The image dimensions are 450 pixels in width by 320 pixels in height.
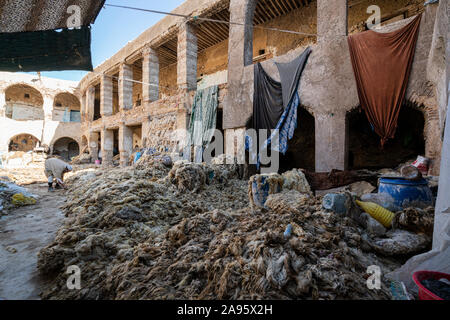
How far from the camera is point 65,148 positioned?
2330cm

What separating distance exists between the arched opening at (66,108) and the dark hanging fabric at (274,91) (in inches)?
993

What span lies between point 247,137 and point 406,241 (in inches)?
190

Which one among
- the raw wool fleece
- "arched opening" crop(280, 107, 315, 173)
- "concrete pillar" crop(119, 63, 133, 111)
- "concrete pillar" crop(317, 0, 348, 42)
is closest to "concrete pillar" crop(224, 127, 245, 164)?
"arched opening" crop(280, 107, 315, 173)

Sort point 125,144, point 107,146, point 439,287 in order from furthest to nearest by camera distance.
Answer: point 107,146 < point 125,144 < point 439,287

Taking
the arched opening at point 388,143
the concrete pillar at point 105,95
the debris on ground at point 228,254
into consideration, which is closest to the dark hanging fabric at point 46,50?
the debris on ground at point 228,254

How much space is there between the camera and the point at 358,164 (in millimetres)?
7641

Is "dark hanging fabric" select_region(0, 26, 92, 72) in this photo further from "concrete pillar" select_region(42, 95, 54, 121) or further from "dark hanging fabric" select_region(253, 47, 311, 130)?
"concrete pillar" select_region(42, 95, 54, 121)

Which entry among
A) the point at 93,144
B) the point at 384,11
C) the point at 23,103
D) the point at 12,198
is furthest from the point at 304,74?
the point at 23,103

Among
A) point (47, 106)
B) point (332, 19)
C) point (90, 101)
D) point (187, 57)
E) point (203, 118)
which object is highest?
point (47, 106)

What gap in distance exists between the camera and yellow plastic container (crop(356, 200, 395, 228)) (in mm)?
2665

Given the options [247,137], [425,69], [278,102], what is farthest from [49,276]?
[425,69]

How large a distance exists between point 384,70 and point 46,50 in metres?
8.30

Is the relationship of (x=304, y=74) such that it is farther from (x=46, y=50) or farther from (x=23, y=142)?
(x=23, y=142)
